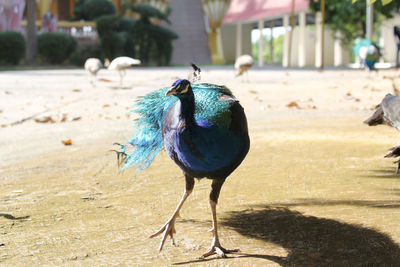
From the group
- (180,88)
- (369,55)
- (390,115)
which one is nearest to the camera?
(180,88)

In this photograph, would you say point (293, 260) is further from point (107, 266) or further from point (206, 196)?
point (206, 196)

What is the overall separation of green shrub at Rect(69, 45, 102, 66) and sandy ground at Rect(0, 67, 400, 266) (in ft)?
52.9

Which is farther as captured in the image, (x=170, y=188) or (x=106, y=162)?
(x=106, y=162)

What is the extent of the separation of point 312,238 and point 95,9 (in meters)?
22.6

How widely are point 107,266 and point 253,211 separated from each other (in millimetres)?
1036

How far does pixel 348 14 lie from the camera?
65.6 ft

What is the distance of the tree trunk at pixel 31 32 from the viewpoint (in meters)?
20.7

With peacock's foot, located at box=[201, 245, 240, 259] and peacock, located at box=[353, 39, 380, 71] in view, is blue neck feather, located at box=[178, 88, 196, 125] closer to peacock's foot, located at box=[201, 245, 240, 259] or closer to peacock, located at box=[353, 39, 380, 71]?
peacock's foot, located at box=[201, 245, 240, 259]

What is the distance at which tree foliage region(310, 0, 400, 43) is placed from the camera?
18.9m

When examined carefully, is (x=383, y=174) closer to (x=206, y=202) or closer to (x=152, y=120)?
(x=206, y=202)

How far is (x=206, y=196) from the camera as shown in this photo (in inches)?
134

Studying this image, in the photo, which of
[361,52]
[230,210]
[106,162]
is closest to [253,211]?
[230,210]

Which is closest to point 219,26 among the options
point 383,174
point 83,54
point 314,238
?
point 83,54

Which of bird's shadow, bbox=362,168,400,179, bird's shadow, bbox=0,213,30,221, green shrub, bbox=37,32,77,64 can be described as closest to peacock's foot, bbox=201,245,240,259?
bird's shadow, bbox=0,213,30,221
